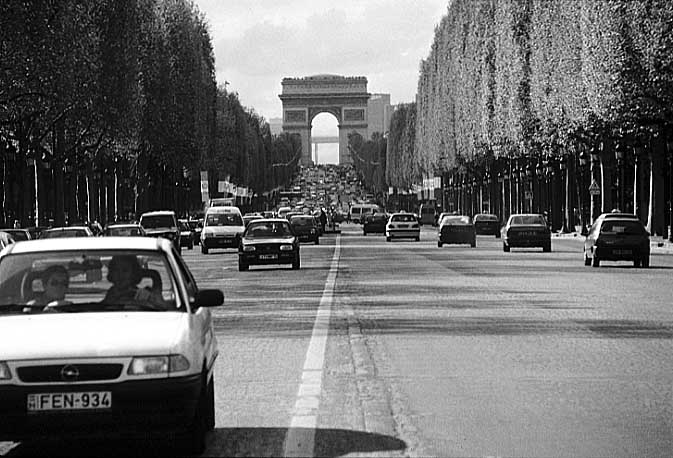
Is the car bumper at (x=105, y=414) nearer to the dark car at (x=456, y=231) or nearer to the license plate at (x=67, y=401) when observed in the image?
the license plate at (x=67, y=401)

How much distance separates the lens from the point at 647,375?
51.2 feet

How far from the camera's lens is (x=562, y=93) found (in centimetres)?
6850

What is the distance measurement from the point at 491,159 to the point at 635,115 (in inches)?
2120

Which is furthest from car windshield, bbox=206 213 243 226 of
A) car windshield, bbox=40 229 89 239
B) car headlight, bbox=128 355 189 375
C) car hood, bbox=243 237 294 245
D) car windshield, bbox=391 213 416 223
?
car headlight, bbox=128 355 189 375

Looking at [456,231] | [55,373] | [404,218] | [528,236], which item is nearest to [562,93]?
[456,231]

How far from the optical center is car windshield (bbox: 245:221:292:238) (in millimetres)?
46250

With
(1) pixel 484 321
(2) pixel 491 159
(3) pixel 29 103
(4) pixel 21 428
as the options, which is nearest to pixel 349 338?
(1) pixel 484 321

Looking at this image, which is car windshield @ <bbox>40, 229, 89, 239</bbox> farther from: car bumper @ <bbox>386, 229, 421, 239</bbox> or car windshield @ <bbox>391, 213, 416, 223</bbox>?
car windshield @ <bbox>391, 213, 416, 223</bbox>

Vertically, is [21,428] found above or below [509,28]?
below

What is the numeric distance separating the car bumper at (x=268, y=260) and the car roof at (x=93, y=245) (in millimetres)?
32622

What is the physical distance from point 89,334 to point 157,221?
55.2 metres

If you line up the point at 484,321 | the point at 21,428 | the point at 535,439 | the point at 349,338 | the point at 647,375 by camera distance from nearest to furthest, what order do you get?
1. the point at 21,428
2. the point at 535,439
3. the point at 647,375
4. the point at 349,338
5. the point at 484,321

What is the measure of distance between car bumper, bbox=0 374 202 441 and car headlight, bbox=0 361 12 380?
2.6 inches

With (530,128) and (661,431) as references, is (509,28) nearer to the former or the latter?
(530,128)
